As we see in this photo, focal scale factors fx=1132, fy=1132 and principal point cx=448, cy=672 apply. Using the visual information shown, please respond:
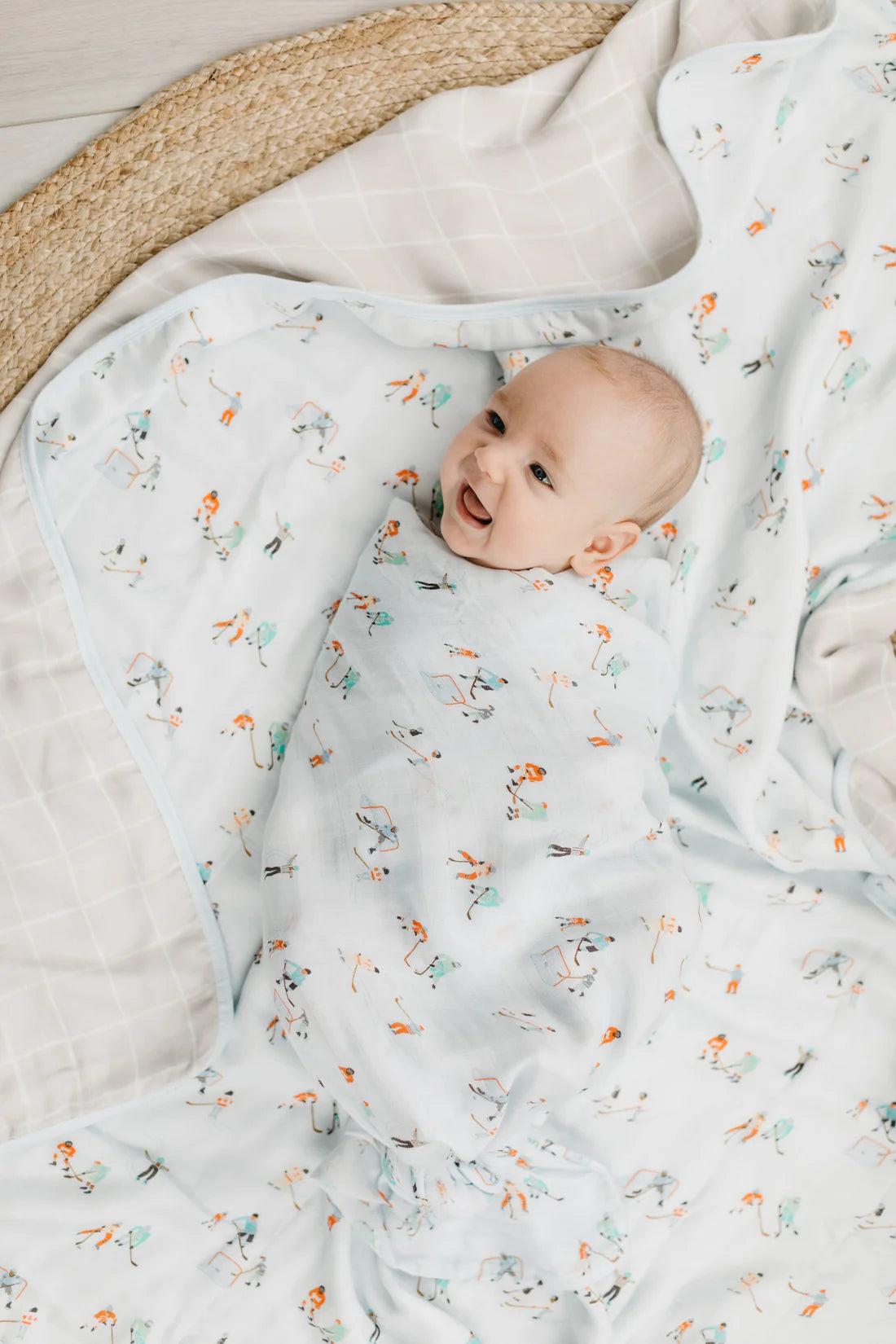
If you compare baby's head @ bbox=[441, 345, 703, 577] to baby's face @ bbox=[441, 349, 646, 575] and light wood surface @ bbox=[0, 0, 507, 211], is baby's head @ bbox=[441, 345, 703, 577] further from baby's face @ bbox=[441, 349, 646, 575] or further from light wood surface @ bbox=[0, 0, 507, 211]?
light wood surface @ bbox=[0, 0, 507, 211]

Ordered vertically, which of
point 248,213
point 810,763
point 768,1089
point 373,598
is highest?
point 248,213

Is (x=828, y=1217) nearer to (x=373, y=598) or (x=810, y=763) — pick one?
(x=810, y=763)

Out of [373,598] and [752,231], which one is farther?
[752,231]

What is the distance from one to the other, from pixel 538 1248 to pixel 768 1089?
0.39 metres

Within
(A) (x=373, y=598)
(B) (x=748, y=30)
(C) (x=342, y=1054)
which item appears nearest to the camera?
(C) (x=342, y=1054)

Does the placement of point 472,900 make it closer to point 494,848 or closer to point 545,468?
point 494,848

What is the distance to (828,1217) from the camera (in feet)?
5.05

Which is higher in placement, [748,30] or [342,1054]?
[748,30]

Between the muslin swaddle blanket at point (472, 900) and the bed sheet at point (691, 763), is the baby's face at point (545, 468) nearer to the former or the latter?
the muslin swaddle blanket at point (472, 900)

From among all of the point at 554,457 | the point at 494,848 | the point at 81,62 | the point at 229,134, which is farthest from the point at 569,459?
the point at 81,62

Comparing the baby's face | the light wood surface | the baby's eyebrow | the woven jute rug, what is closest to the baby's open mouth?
the baby's face

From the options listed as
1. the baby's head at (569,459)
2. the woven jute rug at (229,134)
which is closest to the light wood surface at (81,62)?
the woven jute rug at (229,134)

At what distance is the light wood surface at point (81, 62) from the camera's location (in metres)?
1.55

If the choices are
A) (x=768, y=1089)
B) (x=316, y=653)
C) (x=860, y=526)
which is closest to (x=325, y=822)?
→ (x=316, y=653)
